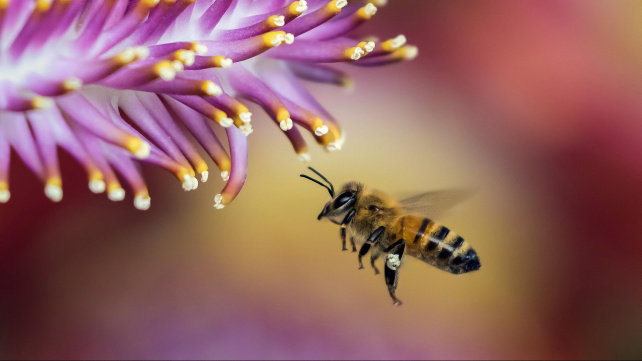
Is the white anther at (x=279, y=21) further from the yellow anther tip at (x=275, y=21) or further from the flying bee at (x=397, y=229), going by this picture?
the flying bee at (x=397, y=229)

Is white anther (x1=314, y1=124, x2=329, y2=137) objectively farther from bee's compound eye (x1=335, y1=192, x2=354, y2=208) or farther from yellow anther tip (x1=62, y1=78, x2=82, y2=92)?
yellow anther tip (x1=62, y1=78, x2=82, y2=92)

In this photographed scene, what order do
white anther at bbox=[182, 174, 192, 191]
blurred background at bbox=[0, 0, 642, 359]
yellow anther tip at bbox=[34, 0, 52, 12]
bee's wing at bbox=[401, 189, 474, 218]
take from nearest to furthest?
1. yellow anther tip at bbox=[34, 0, 52, 12]
2. white anther at bbox=[182, 174, 192, 191]
3. bee's wing at bbox=[401, 189, 474, 218]
4. blurred background at bbox=[0, 0, 642, 359]

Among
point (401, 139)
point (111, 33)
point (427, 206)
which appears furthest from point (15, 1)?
point (401, 139)

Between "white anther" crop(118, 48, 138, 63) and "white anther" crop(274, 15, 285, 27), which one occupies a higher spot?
"white anther" crop(274, 15, 285, 27)

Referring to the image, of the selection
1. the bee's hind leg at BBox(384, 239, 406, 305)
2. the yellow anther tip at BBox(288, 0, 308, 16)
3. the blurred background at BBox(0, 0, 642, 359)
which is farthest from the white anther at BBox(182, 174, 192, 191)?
the blurred background at BBox(0, 0, 642, 359)

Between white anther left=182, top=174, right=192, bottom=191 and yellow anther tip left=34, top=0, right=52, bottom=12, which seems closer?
yellow anther tip left=34, top=0, right=52, bottom=12

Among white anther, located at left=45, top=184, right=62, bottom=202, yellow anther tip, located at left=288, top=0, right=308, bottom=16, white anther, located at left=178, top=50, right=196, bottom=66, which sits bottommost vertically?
white anther, located at left=45, top=184, right=62, bottom=202

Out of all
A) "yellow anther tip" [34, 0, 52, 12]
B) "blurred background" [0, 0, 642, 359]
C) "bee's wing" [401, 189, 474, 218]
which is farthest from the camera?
"blurred background" [0, 0, 642, 359]

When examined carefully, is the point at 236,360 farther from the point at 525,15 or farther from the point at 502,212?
the point at 525,15
